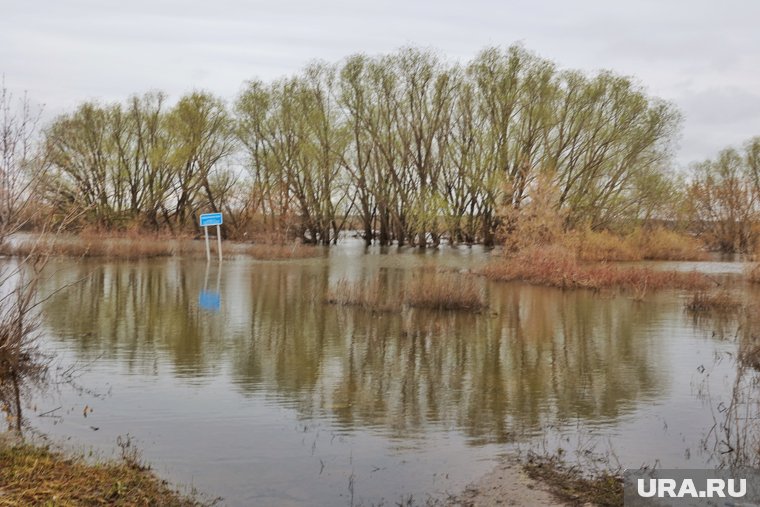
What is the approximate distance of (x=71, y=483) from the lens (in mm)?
5328

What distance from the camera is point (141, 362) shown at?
35.8ft

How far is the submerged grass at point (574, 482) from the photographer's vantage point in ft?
18.8

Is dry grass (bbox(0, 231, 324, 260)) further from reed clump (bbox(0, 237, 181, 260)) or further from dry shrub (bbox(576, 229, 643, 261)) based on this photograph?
dry shrub (bbox(576, 229, 643, 261))

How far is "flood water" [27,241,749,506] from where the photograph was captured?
660 centimetres

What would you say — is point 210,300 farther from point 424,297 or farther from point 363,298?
point 424,297

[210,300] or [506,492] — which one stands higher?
[210,300]

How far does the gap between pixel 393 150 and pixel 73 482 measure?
Result: 44.9 metres

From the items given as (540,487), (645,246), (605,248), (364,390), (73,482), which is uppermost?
(645,246)

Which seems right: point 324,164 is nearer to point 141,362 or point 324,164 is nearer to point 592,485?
point 141,362

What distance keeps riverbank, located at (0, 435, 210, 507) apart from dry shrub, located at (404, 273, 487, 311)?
38.7 ft

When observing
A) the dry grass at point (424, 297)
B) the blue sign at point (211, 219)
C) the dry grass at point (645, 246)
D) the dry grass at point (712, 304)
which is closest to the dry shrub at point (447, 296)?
the dry grass at point (424, 297)

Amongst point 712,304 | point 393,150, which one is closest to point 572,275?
point 712,304

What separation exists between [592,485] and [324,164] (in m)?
43.3

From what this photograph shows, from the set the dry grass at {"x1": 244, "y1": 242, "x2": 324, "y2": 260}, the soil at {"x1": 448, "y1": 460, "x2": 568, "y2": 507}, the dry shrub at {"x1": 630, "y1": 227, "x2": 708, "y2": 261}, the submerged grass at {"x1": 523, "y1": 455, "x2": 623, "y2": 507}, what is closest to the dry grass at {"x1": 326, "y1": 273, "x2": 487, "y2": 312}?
the submerged grass at {"x1": 523, "y1": 455, "x2": 623, "y2": 507}
